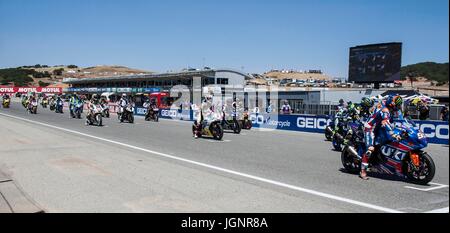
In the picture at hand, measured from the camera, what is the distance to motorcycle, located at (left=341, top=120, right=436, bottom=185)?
321 inches

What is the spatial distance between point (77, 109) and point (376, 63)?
27769mm

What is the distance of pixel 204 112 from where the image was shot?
1827cm

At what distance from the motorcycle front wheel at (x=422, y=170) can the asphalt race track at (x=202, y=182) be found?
0.18 meters

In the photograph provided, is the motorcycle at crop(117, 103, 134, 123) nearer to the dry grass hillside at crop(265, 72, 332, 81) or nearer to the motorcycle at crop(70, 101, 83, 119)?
the motorcycle at crop(70, 101, 83, 119)

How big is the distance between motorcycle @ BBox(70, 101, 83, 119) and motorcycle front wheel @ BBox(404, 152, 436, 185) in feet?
93.9

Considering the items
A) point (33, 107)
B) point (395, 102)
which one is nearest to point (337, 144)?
point (395, 102)

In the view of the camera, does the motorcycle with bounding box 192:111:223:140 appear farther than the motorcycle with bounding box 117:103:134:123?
No

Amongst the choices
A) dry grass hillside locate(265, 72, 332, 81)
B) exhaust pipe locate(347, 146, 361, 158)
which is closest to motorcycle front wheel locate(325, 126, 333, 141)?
exhaust pipe locate(347, 146, 361, 158)

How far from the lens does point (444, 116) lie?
77.9 feet

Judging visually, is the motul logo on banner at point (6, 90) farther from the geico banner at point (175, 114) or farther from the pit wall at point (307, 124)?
→ the pit wall at point (307, 124)

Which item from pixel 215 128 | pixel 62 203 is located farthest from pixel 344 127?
pixel 62 203

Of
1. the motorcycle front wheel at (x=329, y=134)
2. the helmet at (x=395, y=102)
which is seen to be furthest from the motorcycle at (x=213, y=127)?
the helmet at (x=395, y=102)
